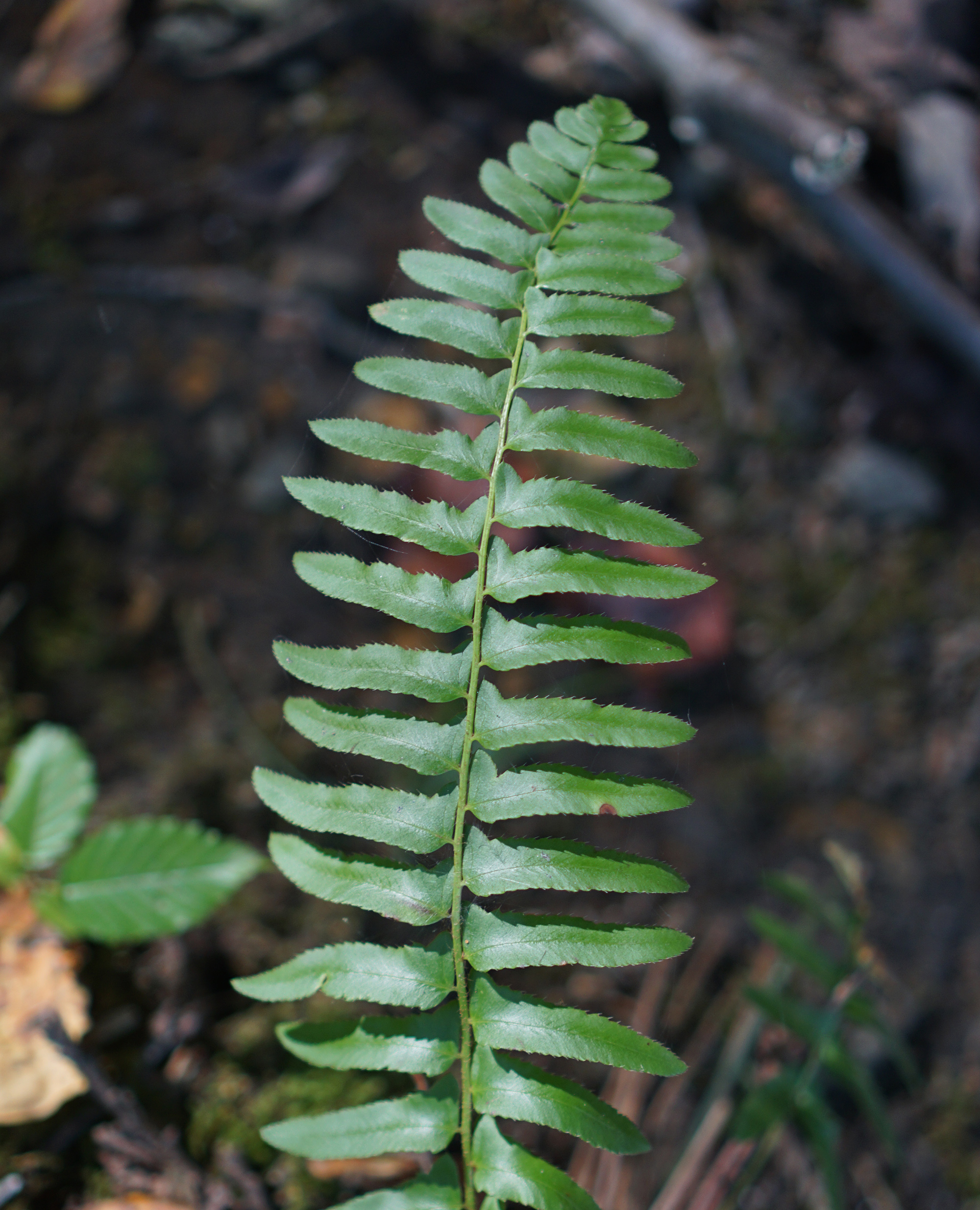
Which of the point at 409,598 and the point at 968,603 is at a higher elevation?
the point at 409,598

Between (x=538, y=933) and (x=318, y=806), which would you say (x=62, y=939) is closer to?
(x=318, y=806)

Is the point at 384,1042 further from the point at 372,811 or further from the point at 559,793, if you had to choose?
the point at 559,793

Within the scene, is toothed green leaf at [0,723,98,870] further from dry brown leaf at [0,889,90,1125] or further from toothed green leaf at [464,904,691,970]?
toothed green leaf at [464,904,691,970]

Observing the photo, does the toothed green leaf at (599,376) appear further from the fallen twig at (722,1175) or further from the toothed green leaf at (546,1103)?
the fallen twig at (722,1175)

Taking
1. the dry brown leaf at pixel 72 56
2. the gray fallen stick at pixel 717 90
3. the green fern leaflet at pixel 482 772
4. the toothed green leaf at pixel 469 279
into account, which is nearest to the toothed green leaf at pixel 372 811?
the green fern leaflet at pixel 482 772

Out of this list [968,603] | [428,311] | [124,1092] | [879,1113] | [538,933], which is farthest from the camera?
[968,603]

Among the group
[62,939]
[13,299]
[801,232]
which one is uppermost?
[801,232]

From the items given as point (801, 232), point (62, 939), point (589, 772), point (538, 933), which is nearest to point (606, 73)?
point (801, 232)
